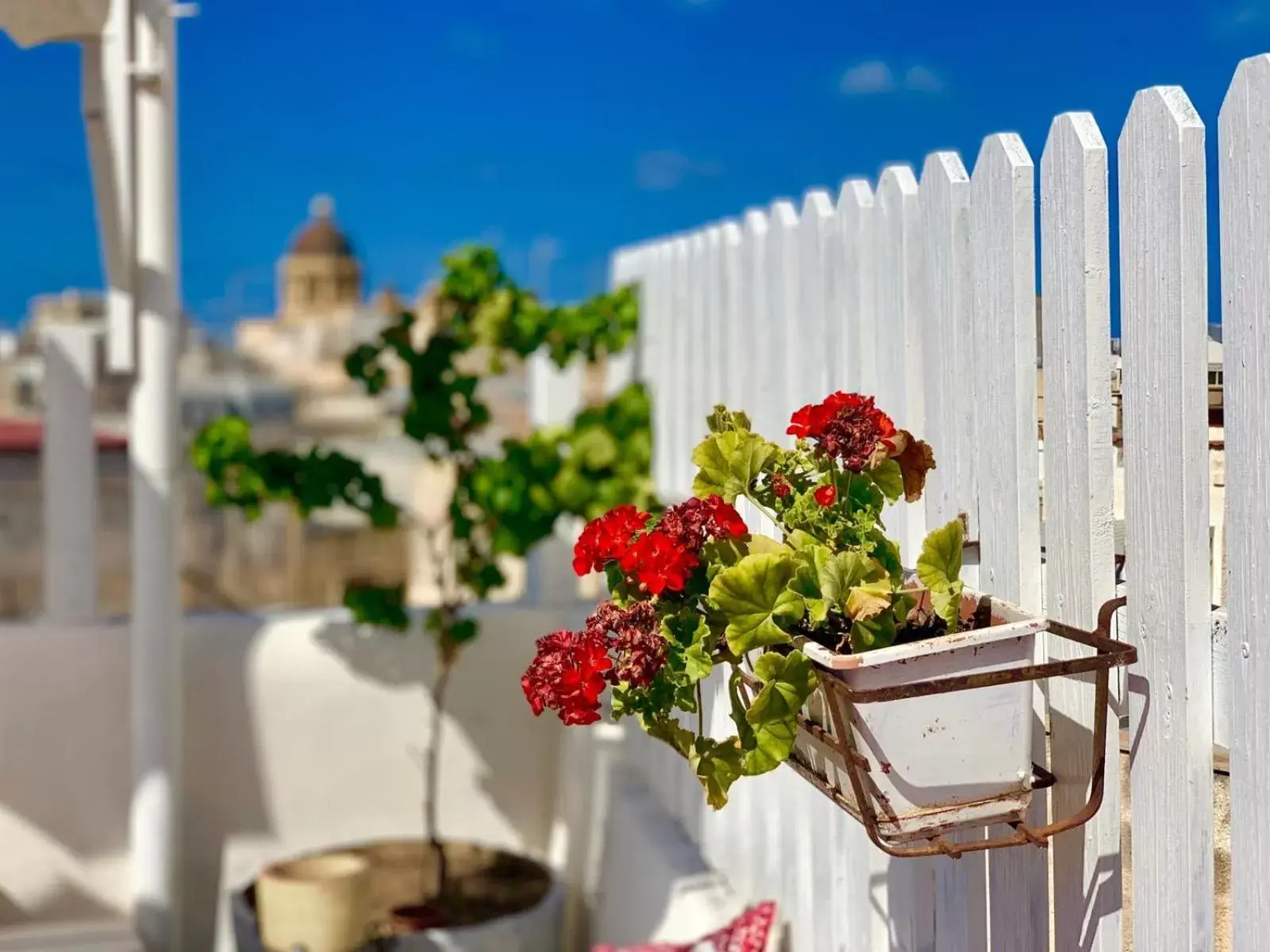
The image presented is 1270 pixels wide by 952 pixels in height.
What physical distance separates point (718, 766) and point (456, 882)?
200cm

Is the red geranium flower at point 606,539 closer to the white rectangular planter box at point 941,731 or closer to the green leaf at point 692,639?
the green leaf at point 692,639

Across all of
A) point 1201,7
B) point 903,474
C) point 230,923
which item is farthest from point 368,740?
point 1201,7

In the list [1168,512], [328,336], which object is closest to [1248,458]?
[1168,512]

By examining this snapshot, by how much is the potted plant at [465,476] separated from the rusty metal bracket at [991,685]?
1.72 meters

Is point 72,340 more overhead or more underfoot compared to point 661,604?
more overhead

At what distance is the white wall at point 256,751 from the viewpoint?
9.80ft

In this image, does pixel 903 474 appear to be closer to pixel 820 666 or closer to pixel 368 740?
pixel 820 666

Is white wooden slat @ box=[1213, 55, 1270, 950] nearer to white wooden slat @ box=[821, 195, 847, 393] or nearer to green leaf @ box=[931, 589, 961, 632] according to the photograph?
green leaf @ box=[931, 589, 961, 632]

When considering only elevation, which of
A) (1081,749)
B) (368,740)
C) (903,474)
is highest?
(903,474)

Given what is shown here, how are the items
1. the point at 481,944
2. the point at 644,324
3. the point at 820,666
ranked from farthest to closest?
the point at 644,324 → the point at 481,944 → the point at 820,666

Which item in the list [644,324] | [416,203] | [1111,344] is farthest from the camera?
[416,203]

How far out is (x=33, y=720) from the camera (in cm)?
299

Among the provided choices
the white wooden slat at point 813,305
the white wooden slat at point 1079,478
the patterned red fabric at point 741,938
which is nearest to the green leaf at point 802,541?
the white wooden slat at point 1079,478

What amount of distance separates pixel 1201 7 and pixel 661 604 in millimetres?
56286
